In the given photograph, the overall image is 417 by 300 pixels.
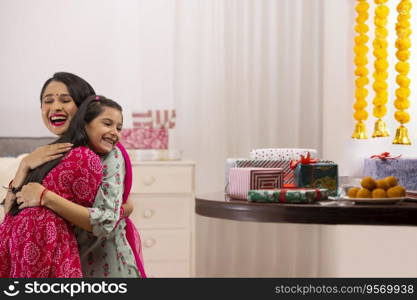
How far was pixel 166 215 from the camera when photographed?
12.1ft

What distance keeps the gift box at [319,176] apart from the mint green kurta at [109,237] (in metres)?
0.53

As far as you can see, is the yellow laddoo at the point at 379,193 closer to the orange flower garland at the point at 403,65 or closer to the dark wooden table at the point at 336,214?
the dark wooden table at the point at 336,214

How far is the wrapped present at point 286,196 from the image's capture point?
1731 mm

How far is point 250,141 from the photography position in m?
4.28

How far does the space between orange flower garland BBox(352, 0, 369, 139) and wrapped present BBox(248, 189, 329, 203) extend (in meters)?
1.82

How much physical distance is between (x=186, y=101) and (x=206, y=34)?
1.44 feet

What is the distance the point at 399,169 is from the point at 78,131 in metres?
1.07

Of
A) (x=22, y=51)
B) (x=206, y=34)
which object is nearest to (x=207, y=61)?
(x=206, y=34)

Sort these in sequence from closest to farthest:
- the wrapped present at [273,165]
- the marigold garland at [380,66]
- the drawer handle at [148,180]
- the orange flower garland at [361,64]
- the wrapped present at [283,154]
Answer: the wrapped present at [273,165] < the wrapped present at [283,154] < the marigold garland at [380,66] < the orange flower garland at [361,64] < the drawer handle at [148,180]

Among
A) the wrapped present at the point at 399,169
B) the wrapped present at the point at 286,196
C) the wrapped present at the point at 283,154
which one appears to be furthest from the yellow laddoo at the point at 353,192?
the wrapped present at the point at 283,154

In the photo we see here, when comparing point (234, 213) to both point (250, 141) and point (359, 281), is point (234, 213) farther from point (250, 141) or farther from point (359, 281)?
point (250, 141)

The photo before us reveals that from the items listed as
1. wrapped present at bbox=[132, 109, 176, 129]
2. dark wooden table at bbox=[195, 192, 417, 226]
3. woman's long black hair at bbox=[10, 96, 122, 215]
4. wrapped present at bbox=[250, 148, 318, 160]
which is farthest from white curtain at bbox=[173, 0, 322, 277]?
dark wooden table at bbox=[195, 192, 417, 226]

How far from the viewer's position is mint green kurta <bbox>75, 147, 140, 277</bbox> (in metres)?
1.74

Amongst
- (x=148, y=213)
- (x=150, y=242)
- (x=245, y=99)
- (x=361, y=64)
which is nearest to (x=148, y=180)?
(x=148, y=213)
